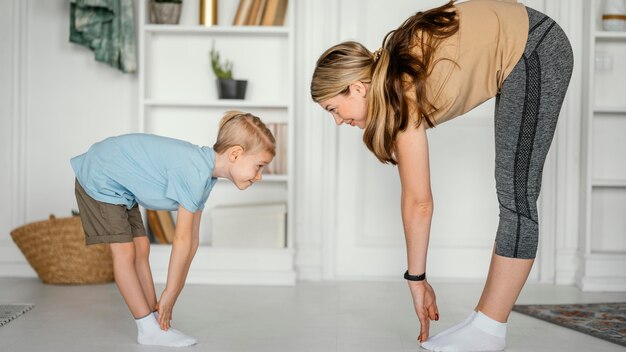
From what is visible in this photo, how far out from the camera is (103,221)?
2482mm

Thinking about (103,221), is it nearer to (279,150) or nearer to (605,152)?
(279,150)

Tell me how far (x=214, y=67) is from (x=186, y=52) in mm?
239

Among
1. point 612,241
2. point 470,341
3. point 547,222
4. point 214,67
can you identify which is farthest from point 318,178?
point 470,341

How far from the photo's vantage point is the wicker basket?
11.4ft

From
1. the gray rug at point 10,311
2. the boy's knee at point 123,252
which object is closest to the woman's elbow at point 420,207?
the boy's knee at point 123,252

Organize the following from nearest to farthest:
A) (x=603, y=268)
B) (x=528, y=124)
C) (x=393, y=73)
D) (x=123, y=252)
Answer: (x=393, y=73) < (x=528, y=124) < (x=123, y=252) < (x=603, y=268)

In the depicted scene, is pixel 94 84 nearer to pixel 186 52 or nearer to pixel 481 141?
pixel 186 52

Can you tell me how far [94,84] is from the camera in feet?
12.8

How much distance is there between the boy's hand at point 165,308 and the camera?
236 centimetres

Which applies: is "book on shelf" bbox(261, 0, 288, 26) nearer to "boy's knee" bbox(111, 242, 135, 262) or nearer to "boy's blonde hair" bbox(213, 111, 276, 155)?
"boy's blonde hair" bbox(213, 111, 276, 155)

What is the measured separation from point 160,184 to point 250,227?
4.14 feet

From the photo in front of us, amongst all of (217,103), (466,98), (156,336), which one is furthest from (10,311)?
(466,98)

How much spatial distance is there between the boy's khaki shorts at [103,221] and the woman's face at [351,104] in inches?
29.0

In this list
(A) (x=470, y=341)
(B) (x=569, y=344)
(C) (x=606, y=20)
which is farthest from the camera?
(C) (x=606, y=20)
